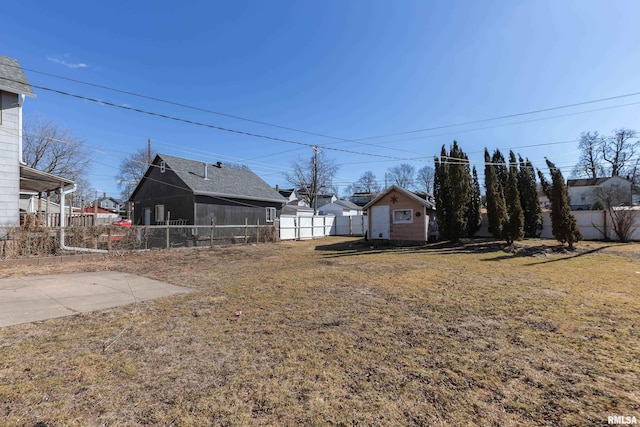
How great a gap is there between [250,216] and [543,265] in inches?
688

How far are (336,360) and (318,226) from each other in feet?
71.1

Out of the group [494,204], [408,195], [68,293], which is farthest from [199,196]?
[494,204]

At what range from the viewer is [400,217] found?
17516mm

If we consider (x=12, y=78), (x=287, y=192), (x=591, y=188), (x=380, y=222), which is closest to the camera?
(x=12, y=78)

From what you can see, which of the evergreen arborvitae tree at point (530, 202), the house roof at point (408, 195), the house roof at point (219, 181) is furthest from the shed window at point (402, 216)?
the house roof at point (219, 181)

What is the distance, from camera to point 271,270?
29.4ft

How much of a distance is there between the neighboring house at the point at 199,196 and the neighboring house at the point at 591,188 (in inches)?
1379

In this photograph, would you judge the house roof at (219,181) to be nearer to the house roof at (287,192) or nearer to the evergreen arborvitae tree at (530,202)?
the evergreen arborvitae tree at (530,202)

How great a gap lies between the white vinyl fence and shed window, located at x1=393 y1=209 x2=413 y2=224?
7630 millimetres

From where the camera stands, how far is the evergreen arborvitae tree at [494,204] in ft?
48.2

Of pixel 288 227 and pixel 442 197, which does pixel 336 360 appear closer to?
pixel 442 197

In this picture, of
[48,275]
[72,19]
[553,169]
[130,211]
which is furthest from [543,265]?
[130,211]

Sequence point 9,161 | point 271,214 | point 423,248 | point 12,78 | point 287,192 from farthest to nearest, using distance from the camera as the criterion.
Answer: point 287,192
point 271,214
point 423,248
point 12,78
point 9,161

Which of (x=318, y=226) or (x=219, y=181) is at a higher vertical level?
(x=219, y=181)
